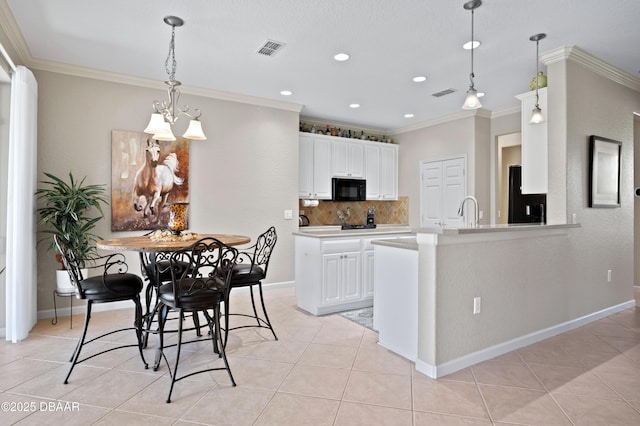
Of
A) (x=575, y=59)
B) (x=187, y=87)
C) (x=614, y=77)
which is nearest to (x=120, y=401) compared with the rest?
(x=187, y=87)

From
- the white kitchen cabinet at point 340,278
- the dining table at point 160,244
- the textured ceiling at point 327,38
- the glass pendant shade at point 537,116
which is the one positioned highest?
the textured ceiling at point 327,38

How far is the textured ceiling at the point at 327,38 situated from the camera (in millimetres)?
2762

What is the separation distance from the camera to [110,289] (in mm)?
2525

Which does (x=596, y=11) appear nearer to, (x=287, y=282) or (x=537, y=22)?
(x=537, y=22)

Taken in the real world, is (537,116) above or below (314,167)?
above

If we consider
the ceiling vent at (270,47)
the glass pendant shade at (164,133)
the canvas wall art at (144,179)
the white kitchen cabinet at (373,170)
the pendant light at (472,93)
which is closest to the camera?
the pendant light at (472,93)

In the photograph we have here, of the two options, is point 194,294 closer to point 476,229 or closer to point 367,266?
point 476,229

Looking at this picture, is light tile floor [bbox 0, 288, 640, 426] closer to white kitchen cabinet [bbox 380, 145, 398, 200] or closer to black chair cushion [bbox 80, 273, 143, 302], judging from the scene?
black chair cushion [bbox 80, 273, 143, 302]

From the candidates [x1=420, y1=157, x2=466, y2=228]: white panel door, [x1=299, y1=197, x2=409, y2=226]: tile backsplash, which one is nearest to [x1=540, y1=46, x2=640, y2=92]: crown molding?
[x1=420, y1=157, x2=466, y2=228]: white panel door

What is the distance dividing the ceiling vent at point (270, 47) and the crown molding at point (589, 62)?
8.36 ft

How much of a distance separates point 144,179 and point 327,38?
8.57 feet

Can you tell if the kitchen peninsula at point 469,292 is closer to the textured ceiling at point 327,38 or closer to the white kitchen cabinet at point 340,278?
the white kitchen cabinet at point 340,278

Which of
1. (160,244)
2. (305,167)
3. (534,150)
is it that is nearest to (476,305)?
(534,150)

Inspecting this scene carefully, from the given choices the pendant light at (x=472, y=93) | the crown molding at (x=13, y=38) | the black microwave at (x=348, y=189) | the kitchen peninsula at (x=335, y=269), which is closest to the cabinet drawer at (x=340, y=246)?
the kitchen peninsula at (x=335, y=269)
